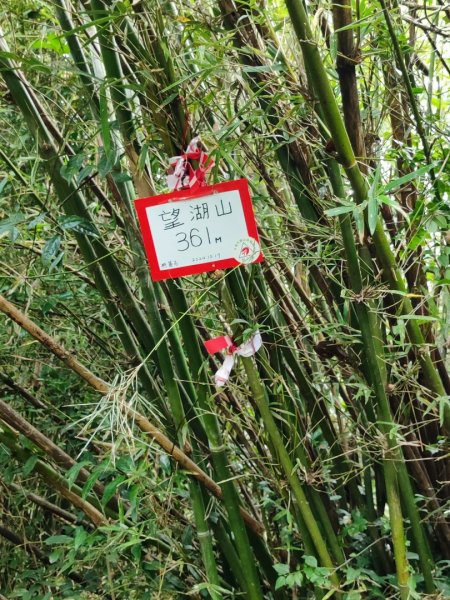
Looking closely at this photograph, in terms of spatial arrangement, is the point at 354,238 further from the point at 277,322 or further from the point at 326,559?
the point at 326,559

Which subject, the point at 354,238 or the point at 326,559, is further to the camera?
the point at 326,559

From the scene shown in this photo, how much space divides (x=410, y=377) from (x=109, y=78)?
0.63m

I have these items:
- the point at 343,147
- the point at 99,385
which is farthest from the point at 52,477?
the point at 343,147

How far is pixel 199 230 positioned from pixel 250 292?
0.58 feet

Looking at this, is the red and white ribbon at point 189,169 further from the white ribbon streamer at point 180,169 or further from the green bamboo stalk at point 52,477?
the green bamboo stalk at point 52,477

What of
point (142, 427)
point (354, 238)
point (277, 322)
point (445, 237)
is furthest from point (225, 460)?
point (445, 237)

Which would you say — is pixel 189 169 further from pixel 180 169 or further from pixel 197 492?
pixel 197 492

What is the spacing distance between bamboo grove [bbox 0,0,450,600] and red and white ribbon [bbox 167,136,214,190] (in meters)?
0.02

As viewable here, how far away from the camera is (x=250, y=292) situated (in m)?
1.14

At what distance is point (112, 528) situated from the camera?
3.68 ft

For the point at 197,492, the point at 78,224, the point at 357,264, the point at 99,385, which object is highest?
the point at 78,224

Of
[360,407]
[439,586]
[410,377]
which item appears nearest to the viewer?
[410,377]

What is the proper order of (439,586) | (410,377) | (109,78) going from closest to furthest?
1. (109,78)
2. (410,377)
3. (439,586)

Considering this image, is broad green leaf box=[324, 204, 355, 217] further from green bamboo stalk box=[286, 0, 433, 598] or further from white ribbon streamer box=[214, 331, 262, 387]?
white ribbon streamer box=[214, 331, 262, 387]
